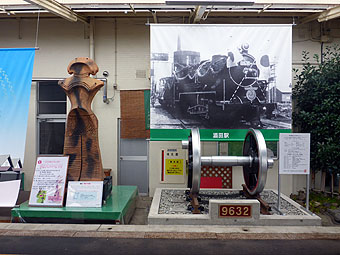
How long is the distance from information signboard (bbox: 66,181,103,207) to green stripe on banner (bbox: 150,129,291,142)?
5.26ft

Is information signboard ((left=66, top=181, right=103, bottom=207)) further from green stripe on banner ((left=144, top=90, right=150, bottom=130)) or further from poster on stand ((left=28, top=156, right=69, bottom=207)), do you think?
green stripe on banner ((left=144, top=90, right=150, bottom=130))

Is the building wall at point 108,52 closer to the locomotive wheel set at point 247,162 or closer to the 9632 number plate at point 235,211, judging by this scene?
the locomotive wheel set at point 247,162

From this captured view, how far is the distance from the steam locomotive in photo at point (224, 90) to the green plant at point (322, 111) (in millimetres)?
1210

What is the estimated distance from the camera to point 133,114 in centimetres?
776

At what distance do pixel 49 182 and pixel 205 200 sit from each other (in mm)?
3079

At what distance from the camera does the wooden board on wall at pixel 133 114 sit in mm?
7754

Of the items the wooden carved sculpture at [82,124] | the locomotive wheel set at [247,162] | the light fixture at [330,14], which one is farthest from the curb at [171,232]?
the light fixture at [330,14]

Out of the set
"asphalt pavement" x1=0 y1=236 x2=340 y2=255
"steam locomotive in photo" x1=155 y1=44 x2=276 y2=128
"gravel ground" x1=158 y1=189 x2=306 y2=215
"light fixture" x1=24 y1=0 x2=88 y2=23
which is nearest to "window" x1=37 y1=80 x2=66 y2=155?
"light fixture" x1=24 y1=0 x2=88 y2=23

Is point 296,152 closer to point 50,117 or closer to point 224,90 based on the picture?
point 224,90

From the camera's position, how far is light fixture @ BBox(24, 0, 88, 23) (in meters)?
6.21

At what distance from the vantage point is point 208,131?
6.57 meters

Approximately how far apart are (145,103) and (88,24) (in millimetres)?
2595

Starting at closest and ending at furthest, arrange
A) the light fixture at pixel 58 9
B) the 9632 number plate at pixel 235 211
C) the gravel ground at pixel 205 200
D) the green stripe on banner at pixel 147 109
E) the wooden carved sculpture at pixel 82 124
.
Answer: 1. the 9632 number plate at pixel 235 211
2. the gravel ground at pixel 205 200
3. the wooden carved sculpture at pixel 82 124
4. the light fixture at pixel 58 9
5. the green stripe on banner at pixel 147 109

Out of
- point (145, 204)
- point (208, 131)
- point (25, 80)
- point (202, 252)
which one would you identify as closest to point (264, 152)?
point (208, 131)
